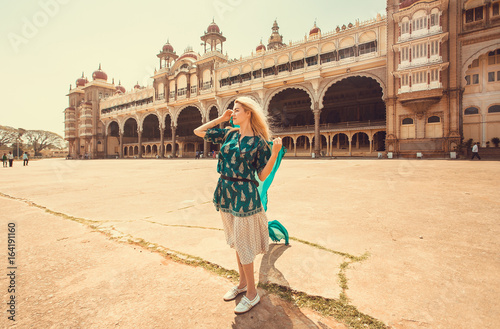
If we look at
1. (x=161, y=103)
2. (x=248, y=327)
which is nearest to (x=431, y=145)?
(x=248, y=327)

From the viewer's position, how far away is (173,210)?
12.9 feet

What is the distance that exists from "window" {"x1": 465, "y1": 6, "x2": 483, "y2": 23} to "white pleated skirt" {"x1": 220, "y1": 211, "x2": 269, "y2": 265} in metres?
28.3

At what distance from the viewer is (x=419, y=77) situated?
20.3m

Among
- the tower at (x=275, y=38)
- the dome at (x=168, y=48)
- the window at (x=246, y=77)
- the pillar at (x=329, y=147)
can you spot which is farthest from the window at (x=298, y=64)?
the dome at (x=168, y=48)

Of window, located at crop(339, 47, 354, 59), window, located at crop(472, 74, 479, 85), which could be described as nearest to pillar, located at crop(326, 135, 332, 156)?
window, located at crop(339, 47, 354, 59)

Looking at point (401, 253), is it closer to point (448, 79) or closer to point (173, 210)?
point (173, 210)

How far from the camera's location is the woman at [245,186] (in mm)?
1708

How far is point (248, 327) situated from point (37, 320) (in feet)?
4.02

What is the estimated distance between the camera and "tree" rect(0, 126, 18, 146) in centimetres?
6838

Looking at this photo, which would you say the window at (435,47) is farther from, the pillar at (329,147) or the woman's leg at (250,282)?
the woman's leg at (250,282)

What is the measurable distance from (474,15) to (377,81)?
822 cm

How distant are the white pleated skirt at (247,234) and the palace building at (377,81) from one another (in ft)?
77.2

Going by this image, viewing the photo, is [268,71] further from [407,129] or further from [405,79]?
[407,129]

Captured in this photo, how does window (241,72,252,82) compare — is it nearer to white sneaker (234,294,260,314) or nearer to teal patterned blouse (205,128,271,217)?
teal patterned blouse (205,128,271,217)
